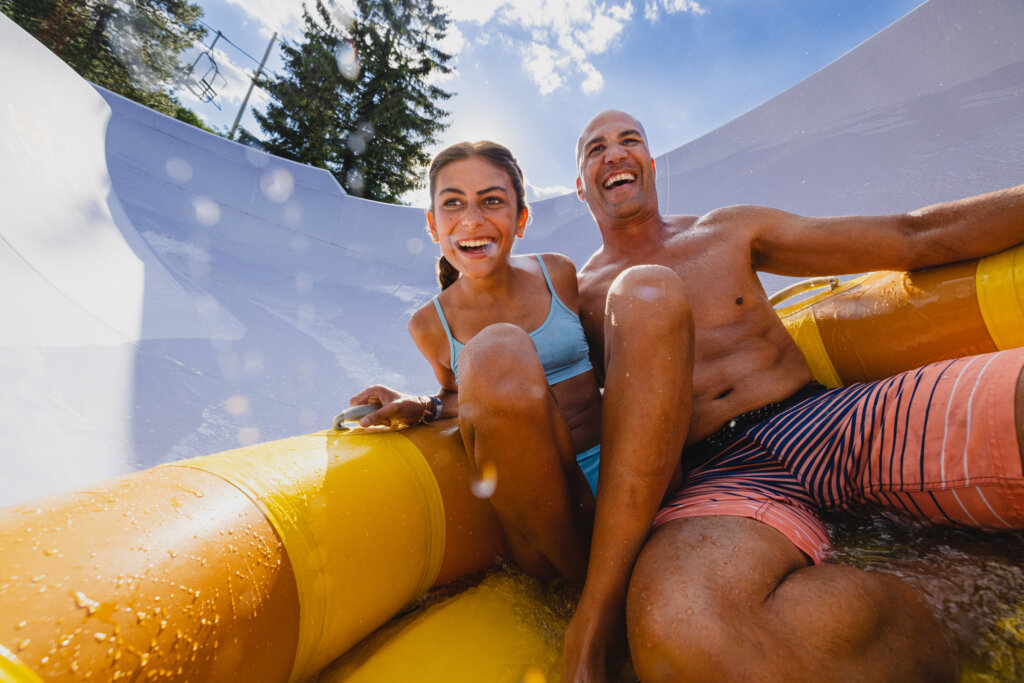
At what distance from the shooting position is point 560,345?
4.23ft

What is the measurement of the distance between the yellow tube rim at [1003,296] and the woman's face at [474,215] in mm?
1113

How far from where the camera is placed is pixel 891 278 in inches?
48.1

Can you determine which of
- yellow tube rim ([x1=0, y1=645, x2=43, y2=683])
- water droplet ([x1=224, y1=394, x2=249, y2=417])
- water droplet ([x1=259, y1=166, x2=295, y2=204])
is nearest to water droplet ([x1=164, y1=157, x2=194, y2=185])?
water droplet ([x1=259, y1=166, x2=295, y2=204])

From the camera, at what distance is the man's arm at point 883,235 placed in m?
1.04

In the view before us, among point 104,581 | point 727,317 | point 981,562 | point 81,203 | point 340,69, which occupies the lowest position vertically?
point 981,562

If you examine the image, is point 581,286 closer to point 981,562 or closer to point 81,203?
point 981,562

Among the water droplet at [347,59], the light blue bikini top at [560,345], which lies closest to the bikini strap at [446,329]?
the light blue bikini top at [560,345]

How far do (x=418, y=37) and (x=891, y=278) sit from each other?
15276 mm

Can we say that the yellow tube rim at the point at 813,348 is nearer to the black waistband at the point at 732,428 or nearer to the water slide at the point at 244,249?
the black waistband at the point at 732,428

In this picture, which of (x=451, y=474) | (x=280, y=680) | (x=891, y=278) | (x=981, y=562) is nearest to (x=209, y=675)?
(x=280, y=680)

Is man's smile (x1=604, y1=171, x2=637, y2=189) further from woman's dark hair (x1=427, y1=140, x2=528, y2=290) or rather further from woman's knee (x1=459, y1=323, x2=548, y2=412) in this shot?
woman's knee (x1=459, y1=323, x2=548, y2=412)

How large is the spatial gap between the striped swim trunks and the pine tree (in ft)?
45.1

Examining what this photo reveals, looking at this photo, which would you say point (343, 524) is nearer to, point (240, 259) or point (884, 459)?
point (884, 459)

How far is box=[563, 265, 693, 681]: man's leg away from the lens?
715 mm
